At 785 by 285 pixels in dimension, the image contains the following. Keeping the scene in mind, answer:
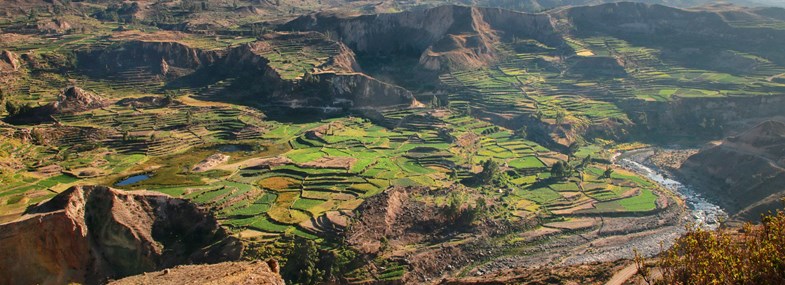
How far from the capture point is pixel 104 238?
42688mm

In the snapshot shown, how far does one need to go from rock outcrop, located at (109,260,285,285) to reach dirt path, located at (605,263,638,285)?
23.1 meters

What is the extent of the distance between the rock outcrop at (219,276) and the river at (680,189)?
1858 inches

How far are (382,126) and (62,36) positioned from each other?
292ft

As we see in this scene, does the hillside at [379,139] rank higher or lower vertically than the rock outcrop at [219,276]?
lower

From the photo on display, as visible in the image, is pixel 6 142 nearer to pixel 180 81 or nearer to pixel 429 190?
pixel 180 81

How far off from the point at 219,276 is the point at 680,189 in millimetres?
67201

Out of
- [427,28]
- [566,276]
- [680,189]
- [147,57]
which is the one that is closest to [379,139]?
[680,189]

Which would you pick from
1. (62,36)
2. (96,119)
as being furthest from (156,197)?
(62,36)

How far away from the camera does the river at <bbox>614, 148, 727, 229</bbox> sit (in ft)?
207

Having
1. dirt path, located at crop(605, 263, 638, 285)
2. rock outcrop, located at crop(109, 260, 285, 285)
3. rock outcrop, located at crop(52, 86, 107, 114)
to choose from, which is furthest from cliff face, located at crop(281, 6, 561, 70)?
rock outcrop, located at crop(109, 260, 285, 285)

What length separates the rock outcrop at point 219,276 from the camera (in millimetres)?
27167

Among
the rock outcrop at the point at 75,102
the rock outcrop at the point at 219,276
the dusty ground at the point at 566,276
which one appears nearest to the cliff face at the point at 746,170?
the dusty ground at the point at 566,276

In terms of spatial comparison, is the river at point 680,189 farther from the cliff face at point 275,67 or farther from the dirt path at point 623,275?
the cliff face at point 275,67

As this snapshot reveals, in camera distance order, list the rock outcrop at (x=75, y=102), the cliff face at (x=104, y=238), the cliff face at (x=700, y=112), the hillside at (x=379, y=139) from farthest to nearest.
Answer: the cliff face at (x=700, y=112)
the rock outcrop at (x=75, y=102)
the hillside at (x=379, y=139)
the cliff face at (x=104, y=238)
